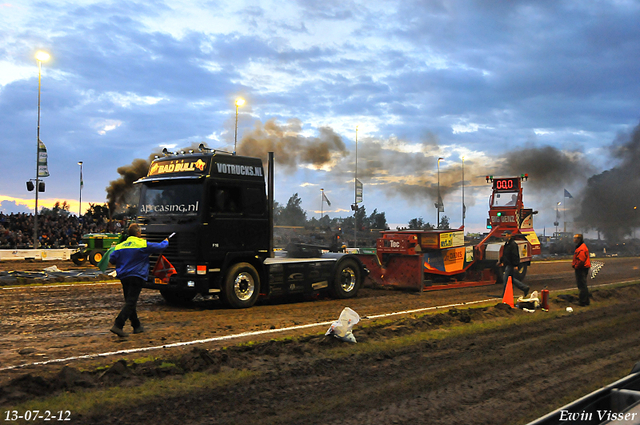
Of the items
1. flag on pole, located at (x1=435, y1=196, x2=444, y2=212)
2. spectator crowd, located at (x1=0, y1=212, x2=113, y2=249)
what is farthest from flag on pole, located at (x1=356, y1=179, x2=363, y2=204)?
spectator crowd, located at (x1=0, y1=212, x2=113, y2=249)

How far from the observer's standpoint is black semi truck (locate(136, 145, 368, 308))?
10.1 m

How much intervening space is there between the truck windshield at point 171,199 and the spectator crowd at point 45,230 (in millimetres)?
21946

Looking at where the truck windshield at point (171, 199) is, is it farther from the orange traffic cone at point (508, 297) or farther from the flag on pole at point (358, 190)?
the flag on pole at point (358, 190)

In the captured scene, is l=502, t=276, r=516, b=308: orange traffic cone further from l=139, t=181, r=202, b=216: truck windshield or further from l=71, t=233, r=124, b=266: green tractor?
l=71, t=233, r=124, b=266: green tractor

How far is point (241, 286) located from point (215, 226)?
153 cm

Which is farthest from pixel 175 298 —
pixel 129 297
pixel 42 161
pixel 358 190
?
pixel 358 190

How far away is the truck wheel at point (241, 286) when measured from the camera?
1046cm

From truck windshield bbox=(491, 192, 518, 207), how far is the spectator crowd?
23.8 m

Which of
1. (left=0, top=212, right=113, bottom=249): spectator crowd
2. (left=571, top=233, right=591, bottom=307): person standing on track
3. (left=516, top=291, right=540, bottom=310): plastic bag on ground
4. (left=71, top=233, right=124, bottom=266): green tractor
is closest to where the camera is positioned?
(left=516, top=291, right=540, bottom=310): plastic bag on ground

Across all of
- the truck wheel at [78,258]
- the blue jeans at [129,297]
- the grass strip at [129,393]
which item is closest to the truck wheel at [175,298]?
the blue jeans at [129,297]

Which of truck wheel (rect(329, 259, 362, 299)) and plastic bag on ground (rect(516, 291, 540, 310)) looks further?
truck wheel (rect(329, 259, 362, 299))

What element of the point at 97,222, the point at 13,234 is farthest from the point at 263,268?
the point at 97,222

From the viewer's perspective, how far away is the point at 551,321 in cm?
1007

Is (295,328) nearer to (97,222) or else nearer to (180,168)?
(180,168)
